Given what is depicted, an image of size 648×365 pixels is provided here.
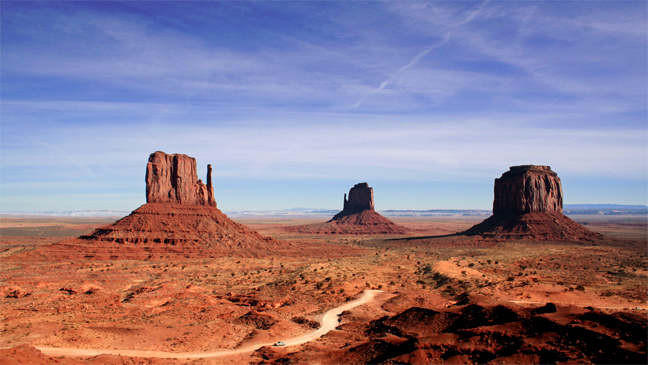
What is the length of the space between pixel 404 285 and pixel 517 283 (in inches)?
450

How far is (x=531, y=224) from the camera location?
102 m

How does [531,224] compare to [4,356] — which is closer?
[4,356]

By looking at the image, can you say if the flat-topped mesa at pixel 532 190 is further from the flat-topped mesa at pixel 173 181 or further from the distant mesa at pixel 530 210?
the flat-topped mesa at pixel 173 181

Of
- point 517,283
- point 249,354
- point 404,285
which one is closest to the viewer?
point 249,354

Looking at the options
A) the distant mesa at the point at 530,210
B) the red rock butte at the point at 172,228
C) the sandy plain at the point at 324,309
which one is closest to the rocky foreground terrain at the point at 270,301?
the sandy plain at the point at 324,309

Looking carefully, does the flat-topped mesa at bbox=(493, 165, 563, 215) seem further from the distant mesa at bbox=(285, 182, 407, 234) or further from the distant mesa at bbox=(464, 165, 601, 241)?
the distant mesa at bbox=(285, 182, 407, 234)

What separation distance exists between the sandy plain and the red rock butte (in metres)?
5.28

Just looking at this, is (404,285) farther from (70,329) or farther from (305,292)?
(70,329)

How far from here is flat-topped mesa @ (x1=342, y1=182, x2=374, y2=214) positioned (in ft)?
580

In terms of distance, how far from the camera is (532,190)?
106 metres

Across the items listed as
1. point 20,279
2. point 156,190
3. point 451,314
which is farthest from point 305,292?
point 156,190

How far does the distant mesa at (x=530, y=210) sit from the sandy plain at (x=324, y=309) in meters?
36.4

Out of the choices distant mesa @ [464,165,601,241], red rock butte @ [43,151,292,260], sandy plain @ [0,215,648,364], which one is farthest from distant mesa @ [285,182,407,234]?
sandy plain @ [0,215,648,364]

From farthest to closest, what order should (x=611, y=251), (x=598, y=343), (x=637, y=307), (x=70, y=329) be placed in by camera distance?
1. (x=611, y=251)
2. (x=637, y=307)
3. (x=70, y=329)
4. (x=598, y=343)
